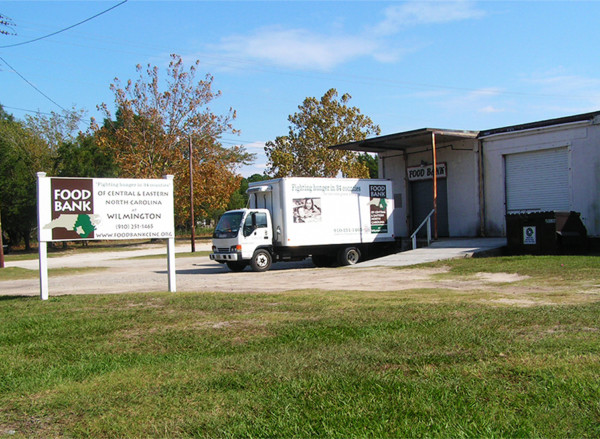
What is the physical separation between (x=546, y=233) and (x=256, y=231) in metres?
10.2

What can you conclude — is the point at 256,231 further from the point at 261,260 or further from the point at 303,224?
the point at 303,224

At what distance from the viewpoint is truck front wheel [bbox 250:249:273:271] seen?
2111 cm

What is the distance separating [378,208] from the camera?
80.0 feet

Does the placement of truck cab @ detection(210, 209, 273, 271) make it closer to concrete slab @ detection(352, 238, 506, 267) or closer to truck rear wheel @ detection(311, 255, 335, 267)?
truck rear wheel @ detection(311, 255, 335, 267)

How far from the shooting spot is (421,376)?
478 cm

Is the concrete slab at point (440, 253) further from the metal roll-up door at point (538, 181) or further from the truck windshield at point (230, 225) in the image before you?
the truck windshield at point (230, 225)

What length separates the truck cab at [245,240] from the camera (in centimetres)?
2092

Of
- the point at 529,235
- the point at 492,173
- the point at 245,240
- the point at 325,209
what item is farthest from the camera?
the point at 492,173

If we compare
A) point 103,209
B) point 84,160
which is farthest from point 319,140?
point 103,209

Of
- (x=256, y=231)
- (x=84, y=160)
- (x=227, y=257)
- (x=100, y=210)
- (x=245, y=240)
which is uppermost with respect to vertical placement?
(x=84, y=160)

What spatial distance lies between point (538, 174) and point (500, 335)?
20909 millimetres

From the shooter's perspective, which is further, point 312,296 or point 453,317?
point 312,296

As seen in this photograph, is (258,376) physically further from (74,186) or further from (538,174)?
(538,174)

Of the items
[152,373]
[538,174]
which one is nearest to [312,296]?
[152,373]
